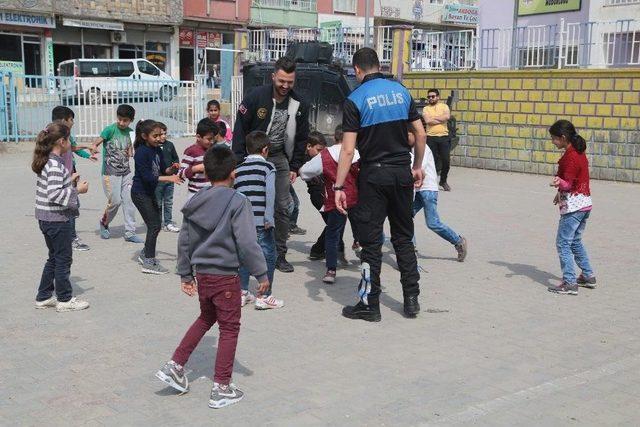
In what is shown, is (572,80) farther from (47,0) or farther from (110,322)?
(47,0)

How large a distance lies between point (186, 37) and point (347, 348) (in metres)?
36.5

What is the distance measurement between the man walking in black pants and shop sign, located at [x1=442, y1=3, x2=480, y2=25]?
138 ft

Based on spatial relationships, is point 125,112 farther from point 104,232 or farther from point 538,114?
point 538,114

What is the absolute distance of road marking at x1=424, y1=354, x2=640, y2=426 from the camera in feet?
13.7

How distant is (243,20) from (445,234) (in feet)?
117

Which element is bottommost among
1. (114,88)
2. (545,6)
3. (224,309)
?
(224,309)

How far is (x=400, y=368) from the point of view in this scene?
491 cm

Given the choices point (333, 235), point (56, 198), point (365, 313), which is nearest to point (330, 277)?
point (333, 235)

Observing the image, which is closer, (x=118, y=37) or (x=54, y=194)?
(x=54, y=194)

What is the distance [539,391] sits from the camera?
4.54 m

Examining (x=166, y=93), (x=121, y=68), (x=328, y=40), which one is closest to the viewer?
(x=328, y=40)

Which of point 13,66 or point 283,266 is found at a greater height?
point 13,66

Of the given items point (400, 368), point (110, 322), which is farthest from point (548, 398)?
point (110, 322)

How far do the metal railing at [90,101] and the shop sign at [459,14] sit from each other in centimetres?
3511
